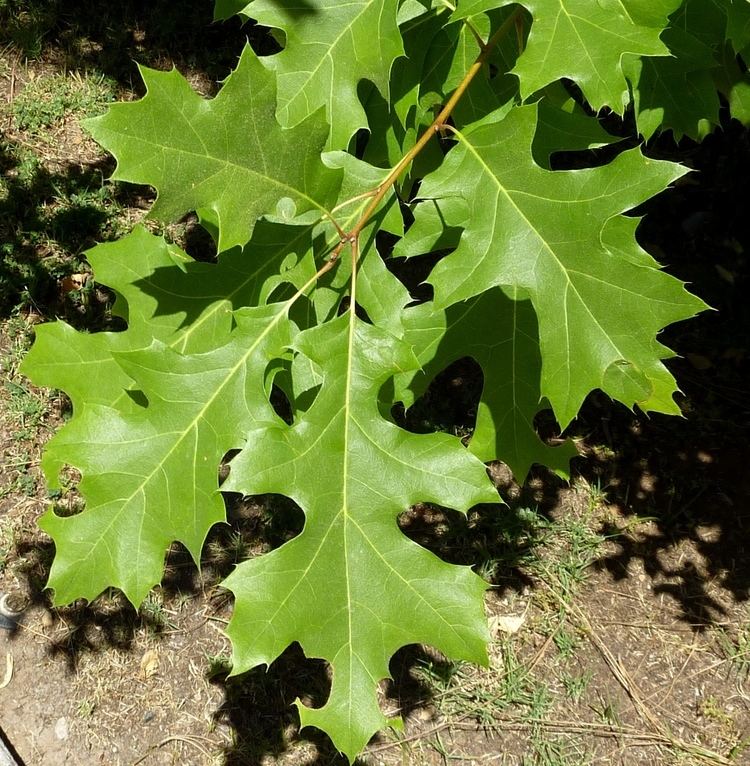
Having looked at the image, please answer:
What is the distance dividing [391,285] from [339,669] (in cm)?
97

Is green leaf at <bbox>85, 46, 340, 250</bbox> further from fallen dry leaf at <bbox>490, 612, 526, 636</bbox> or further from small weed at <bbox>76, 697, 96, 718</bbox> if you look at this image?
small weed at <bbox>76, 697, 96, 718</bbox>

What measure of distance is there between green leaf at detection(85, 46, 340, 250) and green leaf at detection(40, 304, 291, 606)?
0.27m

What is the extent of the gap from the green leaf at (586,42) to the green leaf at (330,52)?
203 mm

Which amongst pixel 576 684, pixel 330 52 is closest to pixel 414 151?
pixel 330 52

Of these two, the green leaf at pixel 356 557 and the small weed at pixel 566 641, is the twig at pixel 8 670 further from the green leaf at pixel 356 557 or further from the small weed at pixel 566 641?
the small weed at pixel 566 641

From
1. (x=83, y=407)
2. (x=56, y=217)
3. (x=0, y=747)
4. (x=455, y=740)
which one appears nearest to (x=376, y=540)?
(x=83, y=407)

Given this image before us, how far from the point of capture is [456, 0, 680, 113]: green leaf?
5.79 ft

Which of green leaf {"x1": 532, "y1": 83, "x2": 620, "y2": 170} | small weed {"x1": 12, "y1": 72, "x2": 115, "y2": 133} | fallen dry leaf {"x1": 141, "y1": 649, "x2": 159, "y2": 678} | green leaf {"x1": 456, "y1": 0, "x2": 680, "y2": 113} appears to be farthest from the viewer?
small weed {"x1": 12, "y1": 72, "x2": 115, "y2": 133}

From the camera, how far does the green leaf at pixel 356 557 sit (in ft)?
6.15

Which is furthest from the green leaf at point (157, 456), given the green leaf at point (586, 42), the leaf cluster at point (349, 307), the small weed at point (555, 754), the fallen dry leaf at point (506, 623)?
the small weed at point (555, 754)

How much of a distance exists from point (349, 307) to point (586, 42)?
0.81 metres

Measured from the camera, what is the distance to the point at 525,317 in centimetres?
225

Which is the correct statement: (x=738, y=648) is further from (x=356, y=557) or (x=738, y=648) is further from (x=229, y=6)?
(x=229, y=6)

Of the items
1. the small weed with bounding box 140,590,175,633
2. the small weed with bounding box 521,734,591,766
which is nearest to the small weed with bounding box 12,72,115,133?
the small weed with bounding box 140,590,175,633
